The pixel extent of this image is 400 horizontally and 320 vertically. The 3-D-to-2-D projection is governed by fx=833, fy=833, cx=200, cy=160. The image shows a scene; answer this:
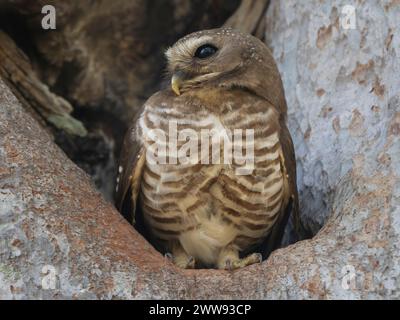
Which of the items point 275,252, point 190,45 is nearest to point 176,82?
point 190,45

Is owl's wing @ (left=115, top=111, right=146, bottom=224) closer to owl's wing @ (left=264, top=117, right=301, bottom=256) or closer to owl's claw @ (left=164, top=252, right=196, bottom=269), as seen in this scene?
owl's claw @ (left=164, top=252, right=196, bottom=269)

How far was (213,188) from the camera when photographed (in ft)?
13.4

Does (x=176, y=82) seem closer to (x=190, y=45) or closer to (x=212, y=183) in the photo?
(x=190, y=45)

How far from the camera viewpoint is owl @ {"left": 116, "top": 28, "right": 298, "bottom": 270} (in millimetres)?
4062

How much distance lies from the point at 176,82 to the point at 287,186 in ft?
2.59

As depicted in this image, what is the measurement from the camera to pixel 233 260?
434cm

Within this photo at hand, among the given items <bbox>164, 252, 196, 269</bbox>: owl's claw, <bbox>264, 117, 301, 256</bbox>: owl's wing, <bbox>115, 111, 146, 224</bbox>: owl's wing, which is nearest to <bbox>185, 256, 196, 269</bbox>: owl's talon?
<bbox>164, 252, 196, 269</bbox>: owl's claw

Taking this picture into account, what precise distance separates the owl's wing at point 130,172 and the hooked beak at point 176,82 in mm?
249

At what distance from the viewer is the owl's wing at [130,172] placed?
4.23m

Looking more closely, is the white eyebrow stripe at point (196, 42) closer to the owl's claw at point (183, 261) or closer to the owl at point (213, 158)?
the owl at point (213, 158)

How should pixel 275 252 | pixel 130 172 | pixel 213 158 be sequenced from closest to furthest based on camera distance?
pixel 275 252
pixel 213 158
pixel 130 172
